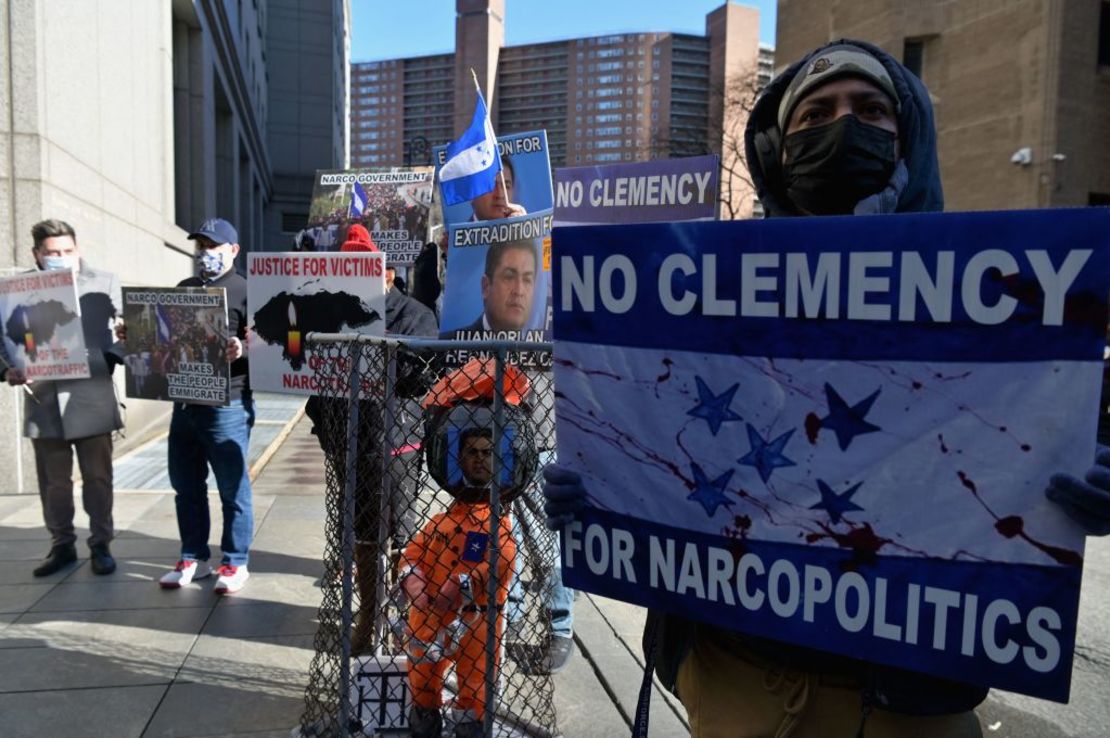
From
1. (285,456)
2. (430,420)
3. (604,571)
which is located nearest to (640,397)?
(604,571)

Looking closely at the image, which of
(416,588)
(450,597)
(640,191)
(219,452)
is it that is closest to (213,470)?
(219,452)

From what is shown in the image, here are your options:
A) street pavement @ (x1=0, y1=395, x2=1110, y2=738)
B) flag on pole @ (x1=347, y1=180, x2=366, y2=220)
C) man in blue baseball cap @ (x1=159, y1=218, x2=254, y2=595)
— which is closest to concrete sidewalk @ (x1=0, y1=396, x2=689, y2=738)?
street pavement @ (x1=0, y1=395, x2=1110, y2=738)

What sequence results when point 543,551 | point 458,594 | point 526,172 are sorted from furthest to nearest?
point 526,172
point 543,551
point 458,594

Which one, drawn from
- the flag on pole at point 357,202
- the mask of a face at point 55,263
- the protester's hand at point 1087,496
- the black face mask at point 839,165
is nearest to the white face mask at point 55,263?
the mask of a face at point 55,263

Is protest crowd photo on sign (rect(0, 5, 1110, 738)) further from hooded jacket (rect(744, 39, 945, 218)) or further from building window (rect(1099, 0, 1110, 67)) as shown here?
building window (rect(1099, 0, 1110, 67))

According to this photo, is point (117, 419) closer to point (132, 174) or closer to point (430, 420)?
point (430, 420)

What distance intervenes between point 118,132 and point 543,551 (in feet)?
28.7

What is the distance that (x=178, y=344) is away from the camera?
471 cm

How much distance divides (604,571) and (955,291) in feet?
3.16

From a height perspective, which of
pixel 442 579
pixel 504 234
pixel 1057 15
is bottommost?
pixel 442 579

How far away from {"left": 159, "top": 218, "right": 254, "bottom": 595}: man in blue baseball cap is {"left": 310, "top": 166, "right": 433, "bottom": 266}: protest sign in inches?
103

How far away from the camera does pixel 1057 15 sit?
2645 cm

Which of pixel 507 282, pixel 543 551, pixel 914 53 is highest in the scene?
pixel 914 53

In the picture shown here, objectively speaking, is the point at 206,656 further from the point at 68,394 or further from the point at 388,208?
the point at 388,208
